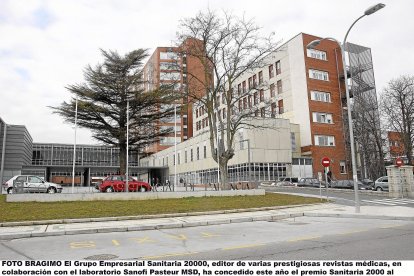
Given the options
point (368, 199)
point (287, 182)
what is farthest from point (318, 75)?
point (368, 199)

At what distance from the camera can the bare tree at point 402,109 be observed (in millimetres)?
37562

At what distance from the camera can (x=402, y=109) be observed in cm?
3822

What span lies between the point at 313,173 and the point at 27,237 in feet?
151

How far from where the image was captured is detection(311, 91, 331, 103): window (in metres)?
53.9

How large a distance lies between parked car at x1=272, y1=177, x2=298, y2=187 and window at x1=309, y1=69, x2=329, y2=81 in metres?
16.9

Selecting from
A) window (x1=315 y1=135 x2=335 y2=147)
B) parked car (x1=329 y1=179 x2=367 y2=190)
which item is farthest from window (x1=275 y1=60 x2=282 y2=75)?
parked car (x1=329 y1=179 x2=367 y2=190)

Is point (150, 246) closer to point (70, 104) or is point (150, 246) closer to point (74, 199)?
point (74, 199)

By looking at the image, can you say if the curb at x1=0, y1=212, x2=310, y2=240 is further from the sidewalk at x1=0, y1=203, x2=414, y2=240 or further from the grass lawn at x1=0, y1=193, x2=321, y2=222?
the grass lawn at x1=0, y1=193, x2=321, y2=222

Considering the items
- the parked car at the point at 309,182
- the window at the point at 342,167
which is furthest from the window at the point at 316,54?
the parked car at the point at 309,182

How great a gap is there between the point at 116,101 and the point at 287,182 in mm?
24331

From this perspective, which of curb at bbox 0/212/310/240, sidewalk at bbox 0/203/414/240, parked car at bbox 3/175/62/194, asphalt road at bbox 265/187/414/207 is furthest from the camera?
parked car at bbox 3/175/62/194

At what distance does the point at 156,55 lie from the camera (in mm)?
92188

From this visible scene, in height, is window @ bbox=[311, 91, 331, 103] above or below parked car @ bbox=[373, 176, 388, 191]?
above

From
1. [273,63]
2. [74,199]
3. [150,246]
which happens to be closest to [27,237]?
[150,246]
